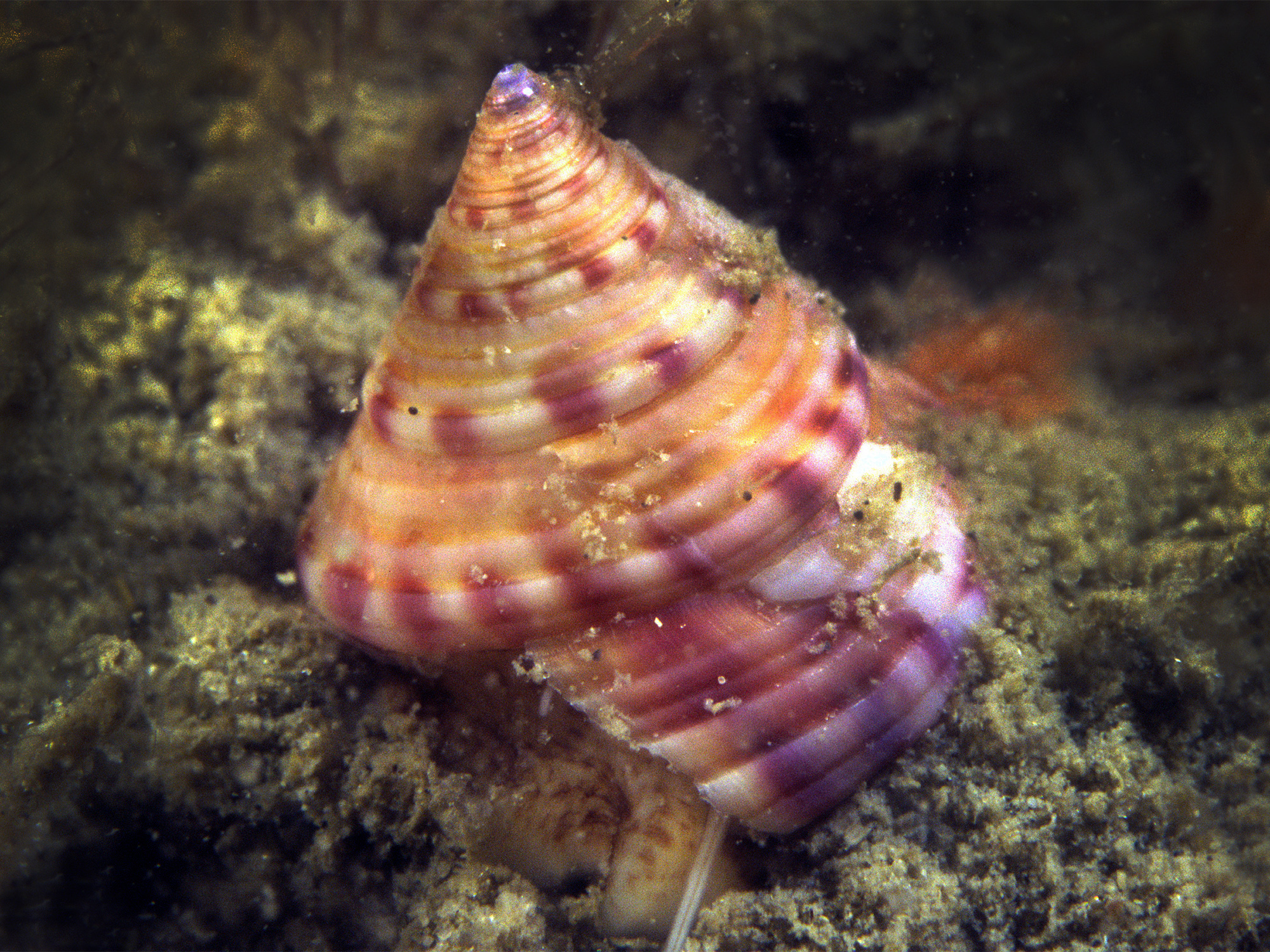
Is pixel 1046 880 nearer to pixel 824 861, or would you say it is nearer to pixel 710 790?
pixel 824 861

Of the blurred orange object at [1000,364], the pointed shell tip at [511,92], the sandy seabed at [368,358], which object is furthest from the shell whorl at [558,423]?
the blurred orange object at [1000,364]

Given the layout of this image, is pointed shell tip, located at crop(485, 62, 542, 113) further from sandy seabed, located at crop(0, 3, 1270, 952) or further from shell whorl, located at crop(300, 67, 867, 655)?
sandy seabed, located at crop(0, 3, 1270, 952)

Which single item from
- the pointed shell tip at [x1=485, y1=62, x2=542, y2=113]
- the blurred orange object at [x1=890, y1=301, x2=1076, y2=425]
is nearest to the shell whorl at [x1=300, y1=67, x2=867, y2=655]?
the pointed shell tip at [x1=485, y1=62, x2=542, y2=113]

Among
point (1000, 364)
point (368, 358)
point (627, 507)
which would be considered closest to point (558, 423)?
point (627, 507)

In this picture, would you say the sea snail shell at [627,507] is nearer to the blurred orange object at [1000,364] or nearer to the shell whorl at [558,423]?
the shell whorl at [558,423]

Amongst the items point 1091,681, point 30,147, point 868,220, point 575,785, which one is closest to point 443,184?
point 30,147

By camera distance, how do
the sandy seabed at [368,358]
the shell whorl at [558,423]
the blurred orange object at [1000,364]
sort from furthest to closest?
the blurred orange object at [1000,364] → the sandy seabed at [368,358] → the shell whorl at [558,423]

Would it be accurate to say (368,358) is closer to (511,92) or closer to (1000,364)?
(511,92)
